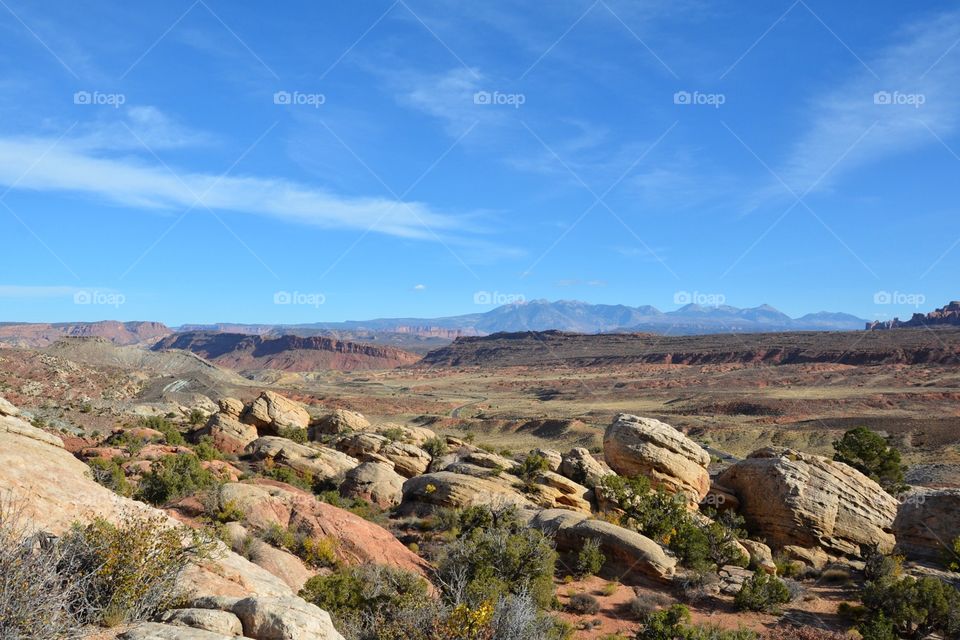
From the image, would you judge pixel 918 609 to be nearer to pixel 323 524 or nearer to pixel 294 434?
pixel 323 524

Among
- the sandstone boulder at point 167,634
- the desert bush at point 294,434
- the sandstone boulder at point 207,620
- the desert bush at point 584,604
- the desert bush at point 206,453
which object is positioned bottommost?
the desert bush at point 584,604

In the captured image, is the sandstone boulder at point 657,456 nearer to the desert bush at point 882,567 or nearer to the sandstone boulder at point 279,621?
the desert bush at point 882,567

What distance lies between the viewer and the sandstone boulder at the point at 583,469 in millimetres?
24234

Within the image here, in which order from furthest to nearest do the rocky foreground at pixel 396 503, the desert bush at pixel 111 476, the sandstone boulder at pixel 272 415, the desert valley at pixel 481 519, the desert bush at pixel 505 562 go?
the sandstone boulder at pixel 272 415 < the desert bush at pixel 111 476 < the desert bush at pixel 505 562 < the desert valley at pixel 481 519 < the rocky foreground at pixel 396 503

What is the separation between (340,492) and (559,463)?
9.79 metres

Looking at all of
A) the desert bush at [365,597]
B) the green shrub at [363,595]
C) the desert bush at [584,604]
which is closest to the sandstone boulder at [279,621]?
the desert bush at [365,597]

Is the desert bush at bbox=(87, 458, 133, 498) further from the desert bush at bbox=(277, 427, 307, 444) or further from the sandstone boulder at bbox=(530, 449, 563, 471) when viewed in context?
the sandstone boulder at bbox=(530, 449, 563, 471)

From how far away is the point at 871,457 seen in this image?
2911cm

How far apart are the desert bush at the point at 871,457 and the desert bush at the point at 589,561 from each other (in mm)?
19059

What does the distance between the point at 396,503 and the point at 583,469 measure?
8293mm

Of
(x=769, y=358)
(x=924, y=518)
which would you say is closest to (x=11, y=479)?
(x=924, y=518)

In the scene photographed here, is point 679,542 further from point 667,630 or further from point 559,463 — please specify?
point 559,463

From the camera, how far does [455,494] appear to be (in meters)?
20.3

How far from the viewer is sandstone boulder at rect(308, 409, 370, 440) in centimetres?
3291
